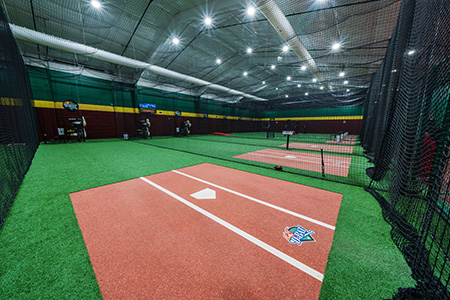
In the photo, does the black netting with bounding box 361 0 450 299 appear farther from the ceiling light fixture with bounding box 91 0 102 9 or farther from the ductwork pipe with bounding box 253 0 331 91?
Answer: the ceiling light fixture with bounding box 91 0 102 9

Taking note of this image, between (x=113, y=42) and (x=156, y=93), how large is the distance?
671 cm

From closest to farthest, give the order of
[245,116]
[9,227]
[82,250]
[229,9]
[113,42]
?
[82,250] → [9,227] → [229,9] → [113,42] → [245,116]

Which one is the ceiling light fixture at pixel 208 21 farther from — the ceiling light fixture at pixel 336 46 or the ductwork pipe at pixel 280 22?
the ceiling light fixture at pixel 336 46

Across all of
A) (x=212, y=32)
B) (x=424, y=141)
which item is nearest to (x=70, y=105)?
(x=212, y=32)

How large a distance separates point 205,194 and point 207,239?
1.16 m

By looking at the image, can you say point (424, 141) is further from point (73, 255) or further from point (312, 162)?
point (73, 255)

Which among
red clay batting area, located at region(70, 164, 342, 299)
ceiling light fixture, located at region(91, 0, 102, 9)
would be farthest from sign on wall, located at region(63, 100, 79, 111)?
red clay batting area, located at region(70, 164, 342, 299)

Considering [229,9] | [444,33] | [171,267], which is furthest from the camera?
[229,9]

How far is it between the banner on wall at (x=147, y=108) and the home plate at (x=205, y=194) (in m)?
13.8

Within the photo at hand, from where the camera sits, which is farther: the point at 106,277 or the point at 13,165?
the point at 13,165

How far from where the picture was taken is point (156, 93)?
50.3 feet

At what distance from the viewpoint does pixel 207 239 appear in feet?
5.79

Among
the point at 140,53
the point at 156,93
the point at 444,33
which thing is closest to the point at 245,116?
the point at 156,93

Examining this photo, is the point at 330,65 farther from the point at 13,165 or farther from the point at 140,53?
the point at 13,165
